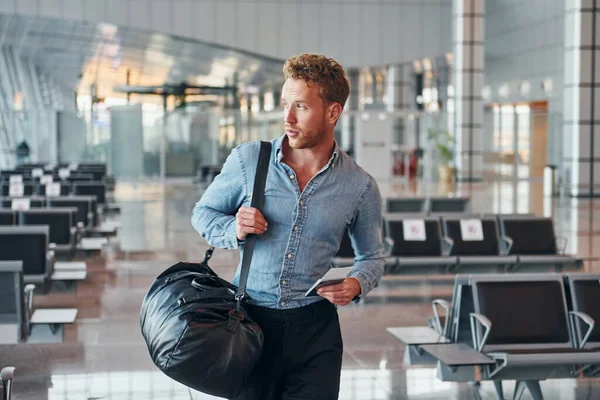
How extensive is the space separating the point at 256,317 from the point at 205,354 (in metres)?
0.37

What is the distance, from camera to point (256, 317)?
3.16m

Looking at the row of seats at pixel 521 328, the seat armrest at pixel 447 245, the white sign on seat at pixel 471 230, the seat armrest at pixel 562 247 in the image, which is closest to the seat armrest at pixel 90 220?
the seat armrest at pixel 447 245

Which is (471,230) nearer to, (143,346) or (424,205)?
(424,205)

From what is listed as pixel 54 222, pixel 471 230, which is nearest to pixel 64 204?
pixel 54 222

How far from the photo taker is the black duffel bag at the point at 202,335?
282 cm

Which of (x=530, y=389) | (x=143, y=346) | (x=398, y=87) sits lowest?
(x=143, y=346)

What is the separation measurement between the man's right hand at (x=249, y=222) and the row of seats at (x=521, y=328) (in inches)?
118

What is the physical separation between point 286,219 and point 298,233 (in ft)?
0.20

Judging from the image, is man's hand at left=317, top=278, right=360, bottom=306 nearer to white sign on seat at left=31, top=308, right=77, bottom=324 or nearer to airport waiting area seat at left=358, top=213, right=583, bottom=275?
white sign on seat at left=31, top=308, right=77, bottom=324

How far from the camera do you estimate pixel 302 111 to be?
309cm

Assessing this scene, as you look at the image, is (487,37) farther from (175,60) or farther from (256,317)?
(256,317)

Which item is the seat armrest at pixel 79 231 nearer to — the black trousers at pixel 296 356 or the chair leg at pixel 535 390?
the chair leg at pixel 535 390

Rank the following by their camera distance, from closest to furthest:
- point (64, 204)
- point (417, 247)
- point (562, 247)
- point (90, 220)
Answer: point (417, 247) < point (562, 247) < point (64, 204) < point (90, 220)

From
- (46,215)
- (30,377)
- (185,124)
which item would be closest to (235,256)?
(46,215)
